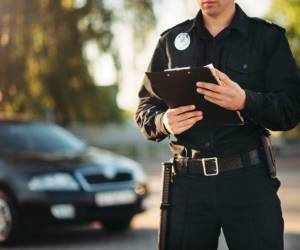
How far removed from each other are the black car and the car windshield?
34mm

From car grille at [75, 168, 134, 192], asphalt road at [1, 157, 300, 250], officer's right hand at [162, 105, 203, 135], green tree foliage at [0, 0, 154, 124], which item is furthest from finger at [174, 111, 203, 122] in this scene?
green tree foliage at [0, 0, 154, 124]

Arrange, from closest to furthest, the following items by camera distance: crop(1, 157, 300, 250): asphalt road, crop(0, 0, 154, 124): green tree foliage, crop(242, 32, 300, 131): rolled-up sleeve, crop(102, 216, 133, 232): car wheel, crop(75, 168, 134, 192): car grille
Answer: crop(242, 32, 300, 131): rolled-up sleeve
crop(1, 157, 300, 250): asphalt road
crop(75, 168, 134, 192): car grille
crop(102, 216, 133, 232): car wheel
crop(0, 0, 154, 124): green tree foliage

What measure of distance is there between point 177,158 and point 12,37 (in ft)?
39.9

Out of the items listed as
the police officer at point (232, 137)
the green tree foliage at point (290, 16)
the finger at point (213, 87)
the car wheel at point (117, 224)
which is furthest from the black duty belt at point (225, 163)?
the green tree foliage at point (290, 16)

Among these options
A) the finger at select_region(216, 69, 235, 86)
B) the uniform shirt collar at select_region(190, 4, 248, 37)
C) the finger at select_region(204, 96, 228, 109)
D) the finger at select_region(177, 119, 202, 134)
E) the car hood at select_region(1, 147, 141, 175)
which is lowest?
the car hood at select_region(1, 147, 141, 175)

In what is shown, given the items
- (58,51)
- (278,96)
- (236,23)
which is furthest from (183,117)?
(58,51)

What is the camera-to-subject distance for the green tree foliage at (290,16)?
37.2m

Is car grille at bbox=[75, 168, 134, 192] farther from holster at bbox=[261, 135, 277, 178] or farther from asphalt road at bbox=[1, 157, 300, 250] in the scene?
holster at bbox=[261, 135, 277, 178]

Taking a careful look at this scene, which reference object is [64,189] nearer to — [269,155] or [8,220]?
[8,220]

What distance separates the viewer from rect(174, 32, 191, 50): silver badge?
3.34 metres

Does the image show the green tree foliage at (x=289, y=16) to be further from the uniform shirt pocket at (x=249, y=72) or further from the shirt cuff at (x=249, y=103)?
the shirt cuff at (x=249, y=103)

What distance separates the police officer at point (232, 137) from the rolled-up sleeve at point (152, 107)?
1cm

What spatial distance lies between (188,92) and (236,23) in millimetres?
428

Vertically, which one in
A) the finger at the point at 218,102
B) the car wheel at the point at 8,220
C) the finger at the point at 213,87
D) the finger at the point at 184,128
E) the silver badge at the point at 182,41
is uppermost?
Result: the silver badge at the point at 182,41
